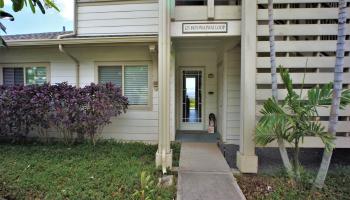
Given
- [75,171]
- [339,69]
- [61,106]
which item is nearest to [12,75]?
[61,106]

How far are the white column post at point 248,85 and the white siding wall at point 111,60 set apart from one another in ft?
10.2

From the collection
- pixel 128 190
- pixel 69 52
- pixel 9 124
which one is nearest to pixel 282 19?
pixel 128 190

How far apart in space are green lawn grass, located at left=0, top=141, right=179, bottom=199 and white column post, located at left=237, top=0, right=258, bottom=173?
1.61 metres

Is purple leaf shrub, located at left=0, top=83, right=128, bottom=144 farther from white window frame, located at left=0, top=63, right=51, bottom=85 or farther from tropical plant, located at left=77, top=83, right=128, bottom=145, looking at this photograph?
white window frame, located at left=0, top=63, right=51, bottom=85

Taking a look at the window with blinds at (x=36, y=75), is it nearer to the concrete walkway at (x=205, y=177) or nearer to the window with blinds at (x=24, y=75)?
the window with blinds at (x=24, y=75)

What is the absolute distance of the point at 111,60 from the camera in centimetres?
712

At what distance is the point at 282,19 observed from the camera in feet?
15.0

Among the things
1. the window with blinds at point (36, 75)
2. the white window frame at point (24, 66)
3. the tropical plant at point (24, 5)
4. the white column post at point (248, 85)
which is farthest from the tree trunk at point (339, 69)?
the window with blinds at point (36, 75)

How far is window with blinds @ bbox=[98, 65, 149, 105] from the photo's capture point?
23.4 feet

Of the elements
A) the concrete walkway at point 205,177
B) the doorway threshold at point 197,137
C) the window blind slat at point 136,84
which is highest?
the window blind slat at point 136,84

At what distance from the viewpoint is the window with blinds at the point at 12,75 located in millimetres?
7562

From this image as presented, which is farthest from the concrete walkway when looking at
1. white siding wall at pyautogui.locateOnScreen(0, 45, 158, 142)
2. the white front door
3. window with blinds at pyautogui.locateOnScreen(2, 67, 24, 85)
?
window with blinds at pyautogui.locateOnScreen(2, 67, 24, 85)

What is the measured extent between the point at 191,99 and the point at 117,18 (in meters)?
3.57

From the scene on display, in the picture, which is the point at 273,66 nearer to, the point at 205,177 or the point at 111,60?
the point at 205,177
